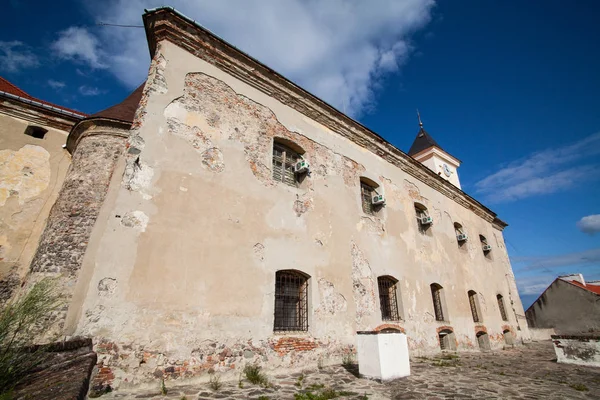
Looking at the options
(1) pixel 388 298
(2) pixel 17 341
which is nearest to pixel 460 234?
(1) pixel 388 298

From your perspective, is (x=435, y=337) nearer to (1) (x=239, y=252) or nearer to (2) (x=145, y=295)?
(1) (x=239, y=252)

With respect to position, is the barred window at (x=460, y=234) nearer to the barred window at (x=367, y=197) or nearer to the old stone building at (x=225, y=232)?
the old stone building at (x=225, y=232)

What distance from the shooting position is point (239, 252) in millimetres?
5859

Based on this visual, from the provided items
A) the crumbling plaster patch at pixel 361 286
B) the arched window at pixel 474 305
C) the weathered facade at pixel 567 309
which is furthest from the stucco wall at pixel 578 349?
the weathered facade at pixel 567 309

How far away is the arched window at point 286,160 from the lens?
24.9ft

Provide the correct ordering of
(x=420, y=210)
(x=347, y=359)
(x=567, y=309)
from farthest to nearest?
(x=567, y=309), (x=420, y=210), (x=347, y=359)

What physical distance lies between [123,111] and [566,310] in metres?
25.7

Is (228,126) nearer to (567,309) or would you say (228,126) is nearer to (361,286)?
(361,286)

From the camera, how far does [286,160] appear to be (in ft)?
25.8

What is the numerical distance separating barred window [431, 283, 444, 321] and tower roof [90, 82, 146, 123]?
11.1m

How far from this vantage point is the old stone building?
15.3 feet

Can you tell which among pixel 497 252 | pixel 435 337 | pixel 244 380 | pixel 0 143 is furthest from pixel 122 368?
pixel 497 252

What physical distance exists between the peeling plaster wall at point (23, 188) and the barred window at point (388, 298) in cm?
944

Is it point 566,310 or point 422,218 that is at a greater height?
point 422,218
